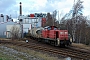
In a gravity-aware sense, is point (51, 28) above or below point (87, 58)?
above

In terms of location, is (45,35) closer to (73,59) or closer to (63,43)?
(63,43)

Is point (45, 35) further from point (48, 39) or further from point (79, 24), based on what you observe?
point (79, 24)

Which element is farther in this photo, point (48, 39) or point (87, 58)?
point (48, 39)

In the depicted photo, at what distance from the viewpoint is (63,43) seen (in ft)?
89.4

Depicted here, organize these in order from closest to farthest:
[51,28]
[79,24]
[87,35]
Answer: [51,28] → [87,35] → [79,24]

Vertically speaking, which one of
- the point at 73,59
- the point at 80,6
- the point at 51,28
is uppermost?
the point at 80,6

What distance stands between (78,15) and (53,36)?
1025 inches

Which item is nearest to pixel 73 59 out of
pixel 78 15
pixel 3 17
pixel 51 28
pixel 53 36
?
pixel 53 36

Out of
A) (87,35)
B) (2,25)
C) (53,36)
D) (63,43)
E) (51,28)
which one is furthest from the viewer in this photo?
(2,25)

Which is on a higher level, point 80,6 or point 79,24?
point 80,6

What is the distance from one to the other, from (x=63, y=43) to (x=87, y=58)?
31.4 ft

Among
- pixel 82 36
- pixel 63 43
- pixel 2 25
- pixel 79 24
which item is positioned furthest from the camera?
pixel 2 25

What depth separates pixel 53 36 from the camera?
2922 cm

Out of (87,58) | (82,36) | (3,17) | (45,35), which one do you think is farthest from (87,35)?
(3,17)
